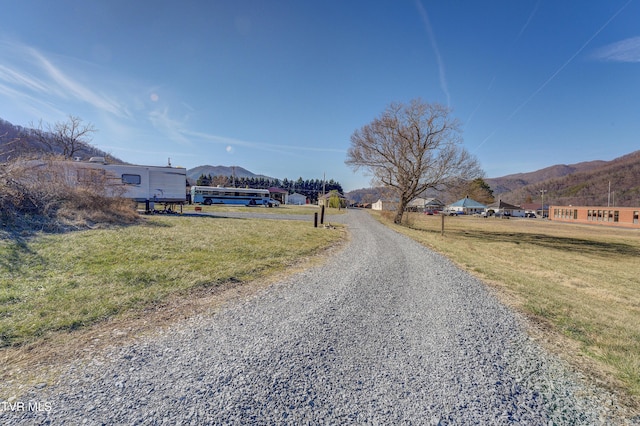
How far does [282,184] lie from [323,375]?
10948 cm

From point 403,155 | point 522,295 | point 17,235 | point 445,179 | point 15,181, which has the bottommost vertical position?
point 522,295

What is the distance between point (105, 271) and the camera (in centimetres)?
540

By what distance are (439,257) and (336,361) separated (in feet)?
26.9

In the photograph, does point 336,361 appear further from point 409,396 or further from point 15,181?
point 15,181

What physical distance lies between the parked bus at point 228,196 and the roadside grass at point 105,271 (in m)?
31.9

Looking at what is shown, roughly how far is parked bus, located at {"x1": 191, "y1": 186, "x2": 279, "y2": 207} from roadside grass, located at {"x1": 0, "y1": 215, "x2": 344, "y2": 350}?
31.9 metres

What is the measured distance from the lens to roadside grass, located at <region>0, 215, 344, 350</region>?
140 inches

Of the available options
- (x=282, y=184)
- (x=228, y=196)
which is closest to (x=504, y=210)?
(x=228, y=196)

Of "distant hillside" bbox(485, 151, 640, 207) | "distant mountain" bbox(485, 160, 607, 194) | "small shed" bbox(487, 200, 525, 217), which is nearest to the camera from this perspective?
"small shed" bbox(487, 200, 525, 217)

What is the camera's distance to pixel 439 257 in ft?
32.7

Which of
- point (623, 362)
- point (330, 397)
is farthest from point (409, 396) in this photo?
point (623, 362)

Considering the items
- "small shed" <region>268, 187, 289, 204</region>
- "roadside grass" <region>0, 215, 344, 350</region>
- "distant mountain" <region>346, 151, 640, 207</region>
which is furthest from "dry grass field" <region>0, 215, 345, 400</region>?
"small shed" <region>268, 187, 289, 204</region>

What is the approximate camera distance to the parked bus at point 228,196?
40031 mm

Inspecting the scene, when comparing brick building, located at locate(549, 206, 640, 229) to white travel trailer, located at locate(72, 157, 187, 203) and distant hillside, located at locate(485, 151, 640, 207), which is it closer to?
distant hillside, located at locate(485, 151, 640, 207)
